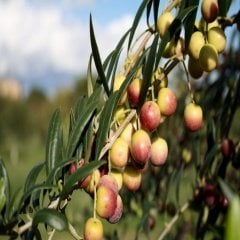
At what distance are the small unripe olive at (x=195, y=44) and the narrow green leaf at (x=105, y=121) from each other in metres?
0.09

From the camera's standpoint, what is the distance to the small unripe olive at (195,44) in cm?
51

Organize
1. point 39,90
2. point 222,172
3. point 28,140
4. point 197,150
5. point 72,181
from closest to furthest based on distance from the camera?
point 72,181 < point 222,172 < point 197,150 < point 28,140 < point 39,90

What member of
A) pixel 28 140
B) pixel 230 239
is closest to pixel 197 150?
pixel 230 239

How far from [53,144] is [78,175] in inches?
3.6

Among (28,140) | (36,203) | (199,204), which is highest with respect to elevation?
(36,203)

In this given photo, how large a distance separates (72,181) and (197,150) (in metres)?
0.53

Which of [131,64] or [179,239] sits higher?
[131,64]

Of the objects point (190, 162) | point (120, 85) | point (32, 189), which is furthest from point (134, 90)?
point (190, 162)

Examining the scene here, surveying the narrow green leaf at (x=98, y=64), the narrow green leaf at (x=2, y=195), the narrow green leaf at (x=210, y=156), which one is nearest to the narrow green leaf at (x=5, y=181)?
the narrow green leaf at (x=2, y=195)

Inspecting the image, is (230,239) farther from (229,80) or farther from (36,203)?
(229,80)

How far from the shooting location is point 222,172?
2.61 ft

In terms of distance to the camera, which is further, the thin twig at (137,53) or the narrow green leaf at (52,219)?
the thin twig at (137,53)

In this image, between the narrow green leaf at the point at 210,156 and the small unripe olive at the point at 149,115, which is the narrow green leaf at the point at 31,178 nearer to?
the small unripe olive at the point at 149,115

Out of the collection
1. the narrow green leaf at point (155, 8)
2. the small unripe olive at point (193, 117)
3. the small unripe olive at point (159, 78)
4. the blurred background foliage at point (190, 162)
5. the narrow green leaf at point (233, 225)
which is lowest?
the blurred background foliage at point (190, 162)
